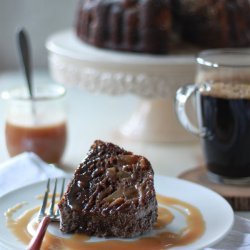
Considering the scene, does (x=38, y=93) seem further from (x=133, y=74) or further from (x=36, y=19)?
(x=36, y=19)

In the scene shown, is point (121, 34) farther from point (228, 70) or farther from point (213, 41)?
point (228, 70)

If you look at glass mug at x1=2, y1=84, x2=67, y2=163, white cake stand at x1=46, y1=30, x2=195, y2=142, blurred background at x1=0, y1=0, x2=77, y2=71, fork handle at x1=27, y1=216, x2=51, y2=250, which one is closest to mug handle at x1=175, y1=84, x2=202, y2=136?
white cake stand at x1=46, y1=30, x2=195, y2=142

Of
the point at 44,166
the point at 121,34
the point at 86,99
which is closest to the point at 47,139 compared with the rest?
the point at 44,166

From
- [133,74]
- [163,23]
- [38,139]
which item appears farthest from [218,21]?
[38,139]

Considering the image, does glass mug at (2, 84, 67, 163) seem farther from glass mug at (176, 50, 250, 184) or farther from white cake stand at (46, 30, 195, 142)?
glass mug at (176, 50, 250, 184)

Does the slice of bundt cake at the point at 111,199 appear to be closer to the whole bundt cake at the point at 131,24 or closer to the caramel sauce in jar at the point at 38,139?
the caramel sauce in jar at the point at 38,139

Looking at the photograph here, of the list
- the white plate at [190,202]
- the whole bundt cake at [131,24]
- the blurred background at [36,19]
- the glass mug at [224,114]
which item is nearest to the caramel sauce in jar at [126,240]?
the white plate at [190,202]

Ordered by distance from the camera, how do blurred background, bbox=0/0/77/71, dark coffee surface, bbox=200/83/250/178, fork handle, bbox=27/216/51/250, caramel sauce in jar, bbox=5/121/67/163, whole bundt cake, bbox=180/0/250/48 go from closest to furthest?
fork handle, bbox=27/216/51/250 < dark coffee surface, bbox=200/83/250/178 < caramel sauce in jar, bbox=5/121/67/163 < whole bundt cake, bbox=180/0/250/48 < blurred background, bbox=0/0/77/71
